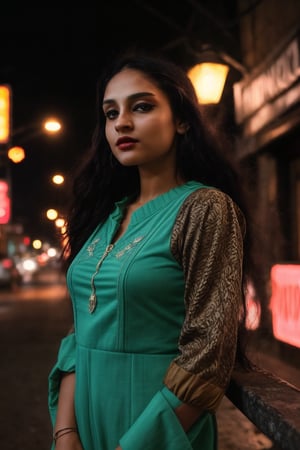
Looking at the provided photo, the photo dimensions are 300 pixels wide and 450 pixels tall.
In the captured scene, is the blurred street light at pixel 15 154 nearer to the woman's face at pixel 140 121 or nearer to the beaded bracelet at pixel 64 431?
the woman's face at pixel 140 121

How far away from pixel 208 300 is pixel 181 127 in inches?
24.4

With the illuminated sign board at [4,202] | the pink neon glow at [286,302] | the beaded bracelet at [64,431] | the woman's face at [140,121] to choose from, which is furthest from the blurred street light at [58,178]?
the illuminated sign board at [4,202]

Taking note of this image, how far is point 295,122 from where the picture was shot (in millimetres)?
6609

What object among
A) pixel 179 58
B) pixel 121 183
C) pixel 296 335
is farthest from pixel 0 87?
pixel 121 183

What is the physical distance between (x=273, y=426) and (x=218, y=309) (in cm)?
27

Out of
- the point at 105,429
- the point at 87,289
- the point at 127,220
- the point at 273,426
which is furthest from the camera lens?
the point at 127,220

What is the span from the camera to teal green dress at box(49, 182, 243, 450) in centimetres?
120

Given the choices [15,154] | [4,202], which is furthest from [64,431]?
[4,202]

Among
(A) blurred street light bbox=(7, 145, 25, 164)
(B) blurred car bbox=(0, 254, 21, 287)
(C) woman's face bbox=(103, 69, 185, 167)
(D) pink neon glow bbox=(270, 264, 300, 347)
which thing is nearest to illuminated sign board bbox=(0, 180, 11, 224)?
(B) blurred car bbox=(0, 254, 21, 287)

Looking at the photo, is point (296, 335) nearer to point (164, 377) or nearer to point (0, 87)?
point (164, 377)

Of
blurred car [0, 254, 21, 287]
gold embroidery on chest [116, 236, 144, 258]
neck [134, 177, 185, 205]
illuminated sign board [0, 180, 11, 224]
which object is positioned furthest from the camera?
illuminated sign board [0, 180, 11, 224]

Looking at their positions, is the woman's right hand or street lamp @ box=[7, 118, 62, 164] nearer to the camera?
the woman's right hand

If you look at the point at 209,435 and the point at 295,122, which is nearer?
the point at 209,435

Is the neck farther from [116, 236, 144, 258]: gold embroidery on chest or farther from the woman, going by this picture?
[116, 236, 144, 258]: gold embroidery on chest
